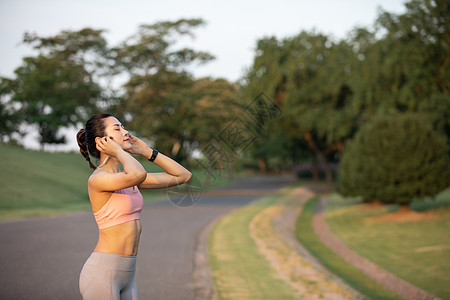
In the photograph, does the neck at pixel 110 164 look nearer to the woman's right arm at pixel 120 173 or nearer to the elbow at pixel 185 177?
the woman's right arm at pixel 120 173

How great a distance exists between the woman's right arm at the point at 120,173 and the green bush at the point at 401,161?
1653 centimetres

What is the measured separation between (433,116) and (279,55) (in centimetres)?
1831

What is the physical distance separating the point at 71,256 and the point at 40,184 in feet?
62.1

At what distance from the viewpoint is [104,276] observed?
2.75 m

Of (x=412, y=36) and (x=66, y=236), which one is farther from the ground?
(x=412, y=36)

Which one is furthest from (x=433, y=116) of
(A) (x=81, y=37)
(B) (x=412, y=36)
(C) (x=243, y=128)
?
(A) (x=81, y=37)

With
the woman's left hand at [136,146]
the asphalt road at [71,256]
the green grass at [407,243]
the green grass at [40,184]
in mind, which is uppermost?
the woman's left hand at [136,146]

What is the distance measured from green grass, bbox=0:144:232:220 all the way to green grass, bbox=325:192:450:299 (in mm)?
10606

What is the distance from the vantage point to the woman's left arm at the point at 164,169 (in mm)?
2930

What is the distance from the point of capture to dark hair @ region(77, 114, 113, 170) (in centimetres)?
280

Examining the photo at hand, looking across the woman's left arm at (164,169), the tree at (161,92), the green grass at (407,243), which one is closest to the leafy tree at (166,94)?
the tree at (161,92)

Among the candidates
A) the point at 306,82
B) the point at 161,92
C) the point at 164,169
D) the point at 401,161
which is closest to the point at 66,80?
the point at 161,92

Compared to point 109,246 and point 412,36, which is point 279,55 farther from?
point 109,246

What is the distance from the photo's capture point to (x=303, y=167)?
201 ft
